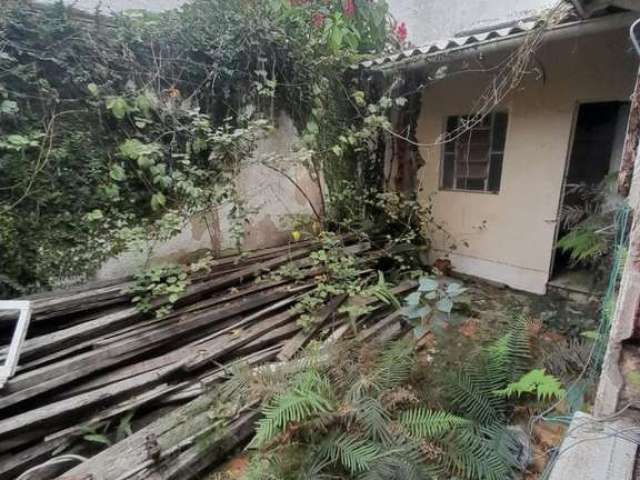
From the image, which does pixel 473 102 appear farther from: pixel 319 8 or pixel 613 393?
pixel 613 393

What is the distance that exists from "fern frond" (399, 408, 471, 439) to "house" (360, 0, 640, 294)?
2.89 metres

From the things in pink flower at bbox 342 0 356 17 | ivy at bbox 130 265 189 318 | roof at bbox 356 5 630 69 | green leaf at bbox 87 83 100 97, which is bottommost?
ivy at bbox 130 265 189 318

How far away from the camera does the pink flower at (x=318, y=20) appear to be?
430 centimetres

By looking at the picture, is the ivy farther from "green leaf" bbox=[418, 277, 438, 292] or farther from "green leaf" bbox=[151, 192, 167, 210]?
"green leaf" bbox=[418, 277, 438, 292]

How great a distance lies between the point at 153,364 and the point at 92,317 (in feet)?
2.08

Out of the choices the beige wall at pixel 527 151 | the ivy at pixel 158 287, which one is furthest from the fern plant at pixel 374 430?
the beige wall at pixel 527 151

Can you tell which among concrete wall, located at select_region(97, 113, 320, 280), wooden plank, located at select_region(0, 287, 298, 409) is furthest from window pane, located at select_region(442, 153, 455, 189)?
wooden plank, located at select_region(0, 287, 298, 409)

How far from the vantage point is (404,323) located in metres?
3.56

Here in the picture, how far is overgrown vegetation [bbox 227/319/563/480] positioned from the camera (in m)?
1.91

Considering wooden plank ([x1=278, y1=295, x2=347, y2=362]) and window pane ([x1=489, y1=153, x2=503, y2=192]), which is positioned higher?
window pane ([x1=489, y1=153, x2=503, y2=192])

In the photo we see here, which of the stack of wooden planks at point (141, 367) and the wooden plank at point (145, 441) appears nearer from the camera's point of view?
the wooden plank at point (145, 441)

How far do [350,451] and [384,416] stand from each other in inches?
13.5

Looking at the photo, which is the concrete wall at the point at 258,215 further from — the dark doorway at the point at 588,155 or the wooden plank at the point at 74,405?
the dark doorway at the point at 588,155

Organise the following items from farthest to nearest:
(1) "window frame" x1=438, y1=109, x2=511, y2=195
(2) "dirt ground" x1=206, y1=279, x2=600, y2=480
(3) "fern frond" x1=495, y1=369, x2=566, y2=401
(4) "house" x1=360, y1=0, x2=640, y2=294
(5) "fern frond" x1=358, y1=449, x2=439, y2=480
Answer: (1) "window frame" x1=438, y1=109, x2=511, y2=195, (4) "house" x1=360, y1=0, x2=640, y2=294, (3) "fern frond" x1=495, y1=369, x2=566, y2=401, (2) "dirt ground" x1=206, y1=279, x2=600, y2=480, (5) "fern frond" x1=358, y1=449, x2=439, y2=480
